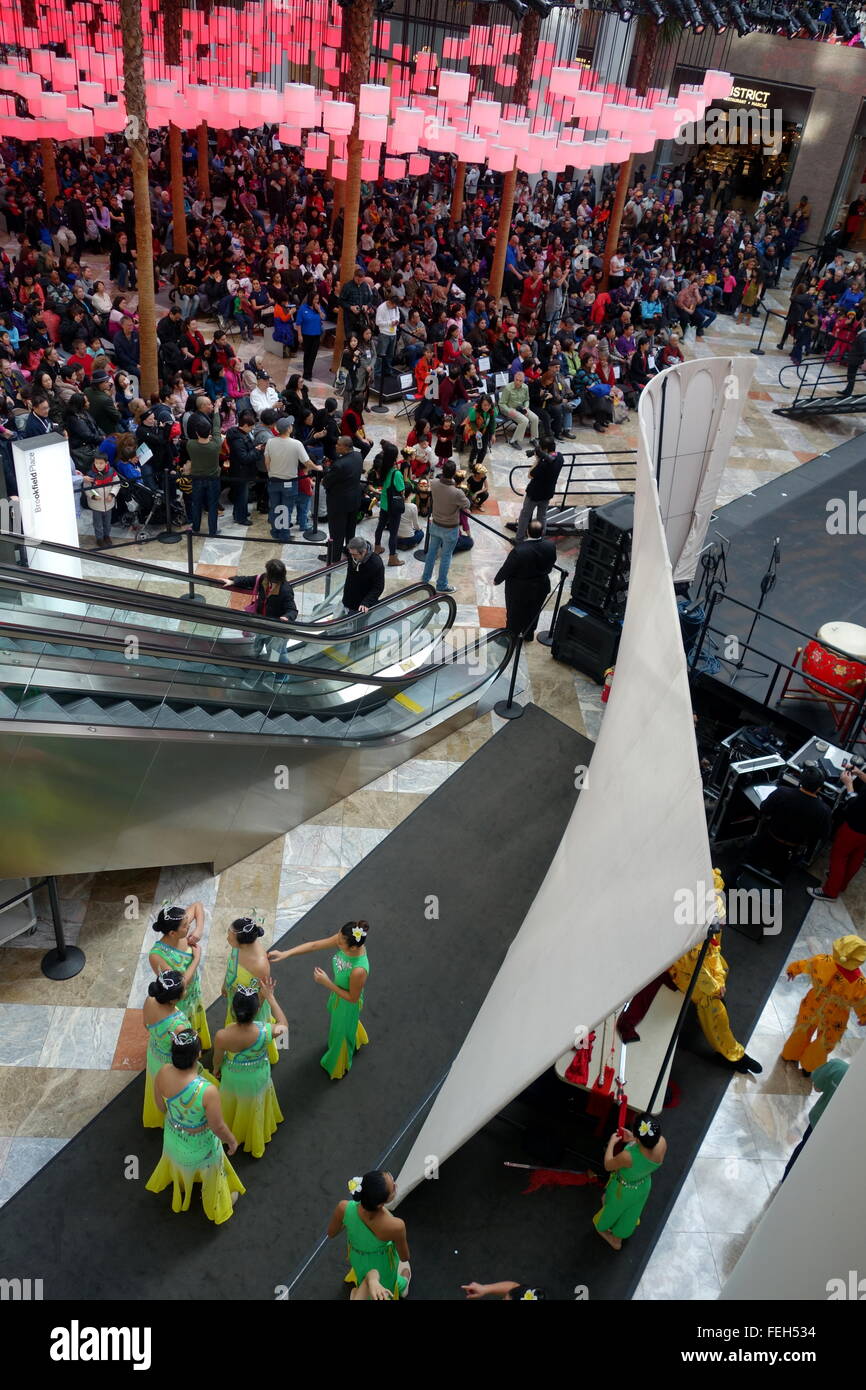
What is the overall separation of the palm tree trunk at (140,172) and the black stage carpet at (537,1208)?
10.3 meters

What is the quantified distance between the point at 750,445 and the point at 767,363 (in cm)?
Answer: 486

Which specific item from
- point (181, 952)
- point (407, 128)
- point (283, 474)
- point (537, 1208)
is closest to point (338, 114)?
point (407, 128)

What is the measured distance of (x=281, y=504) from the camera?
1123 cm

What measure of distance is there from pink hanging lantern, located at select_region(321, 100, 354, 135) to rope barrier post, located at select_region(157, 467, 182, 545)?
5.43 m

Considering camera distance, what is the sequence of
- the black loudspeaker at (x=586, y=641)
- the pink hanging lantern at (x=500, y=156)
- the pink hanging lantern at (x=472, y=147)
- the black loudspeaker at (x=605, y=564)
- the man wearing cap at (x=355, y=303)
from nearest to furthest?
the black loudspeaker at (x=605, y=564)
the black loudspeaker at (x=586, y=641)
the pink hanging lantern at (x=472, y=147)
the pink hanging lantern at (x=500, y=156)
the man wearing cap at (x=355, y=303)

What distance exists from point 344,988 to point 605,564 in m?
5.44

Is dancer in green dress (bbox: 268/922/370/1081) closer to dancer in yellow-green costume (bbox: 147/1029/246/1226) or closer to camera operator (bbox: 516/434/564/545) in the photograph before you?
dancer in yellow-green costume (bbox: 147/1029/246/1226)

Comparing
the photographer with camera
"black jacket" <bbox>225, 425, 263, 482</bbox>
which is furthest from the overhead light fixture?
the photographer with camera

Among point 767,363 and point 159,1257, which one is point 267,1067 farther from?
point 767,363

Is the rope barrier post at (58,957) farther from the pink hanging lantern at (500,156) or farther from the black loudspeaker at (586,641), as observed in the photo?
the pink hanging lantern at (500,156)

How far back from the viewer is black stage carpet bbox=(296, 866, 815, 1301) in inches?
202

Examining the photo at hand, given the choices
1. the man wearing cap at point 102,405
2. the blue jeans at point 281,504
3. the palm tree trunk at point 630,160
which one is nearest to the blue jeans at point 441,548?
the blue jeans at point 281,504

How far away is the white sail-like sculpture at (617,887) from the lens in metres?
3.65
